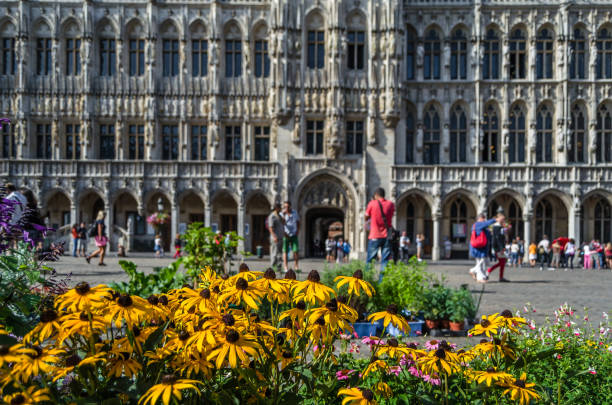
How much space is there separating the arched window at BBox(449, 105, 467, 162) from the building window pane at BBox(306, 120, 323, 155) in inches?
315

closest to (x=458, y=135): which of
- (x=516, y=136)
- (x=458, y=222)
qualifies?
(x=516, y=136)

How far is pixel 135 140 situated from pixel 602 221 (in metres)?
28.1

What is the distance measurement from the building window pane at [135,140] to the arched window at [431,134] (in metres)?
17.0

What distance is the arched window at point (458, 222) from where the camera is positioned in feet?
95.5

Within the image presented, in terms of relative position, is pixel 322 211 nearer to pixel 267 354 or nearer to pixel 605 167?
pixel 605 167

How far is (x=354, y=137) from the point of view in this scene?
28.2m

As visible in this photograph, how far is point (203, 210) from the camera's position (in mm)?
29266

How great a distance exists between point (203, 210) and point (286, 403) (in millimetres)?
27453

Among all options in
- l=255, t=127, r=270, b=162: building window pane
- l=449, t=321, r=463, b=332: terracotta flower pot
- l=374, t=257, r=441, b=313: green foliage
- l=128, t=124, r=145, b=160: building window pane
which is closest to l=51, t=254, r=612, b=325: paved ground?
l=449, t=321, r=463, b=332: terracotta flower pot

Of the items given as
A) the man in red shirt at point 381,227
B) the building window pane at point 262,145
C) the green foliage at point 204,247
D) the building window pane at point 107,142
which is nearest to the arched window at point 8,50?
the building window pane at point 107,142

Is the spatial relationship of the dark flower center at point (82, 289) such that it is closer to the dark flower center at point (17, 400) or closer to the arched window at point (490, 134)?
the dark flower center at point (17, 400)

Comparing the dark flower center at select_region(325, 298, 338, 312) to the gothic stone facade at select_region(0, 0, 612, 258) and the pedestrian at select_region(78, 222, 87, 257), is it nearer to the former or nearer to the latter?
the pedestrian at select_region(78, 222, 87, 257)

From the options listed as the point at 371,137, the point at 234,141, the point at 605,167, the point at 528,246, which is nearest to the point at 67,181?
the point at 234,141

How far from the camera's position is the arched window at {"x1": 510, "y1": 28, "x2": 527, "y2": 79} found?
29266mm
